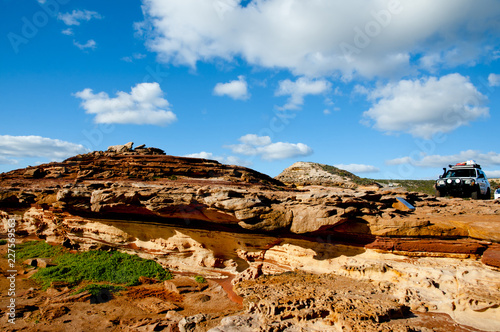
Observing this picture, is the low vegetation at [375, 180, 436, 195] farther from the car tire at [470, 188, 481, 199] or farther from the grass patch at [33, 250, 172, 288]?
the grass patch at [33, 250, 172, 288]

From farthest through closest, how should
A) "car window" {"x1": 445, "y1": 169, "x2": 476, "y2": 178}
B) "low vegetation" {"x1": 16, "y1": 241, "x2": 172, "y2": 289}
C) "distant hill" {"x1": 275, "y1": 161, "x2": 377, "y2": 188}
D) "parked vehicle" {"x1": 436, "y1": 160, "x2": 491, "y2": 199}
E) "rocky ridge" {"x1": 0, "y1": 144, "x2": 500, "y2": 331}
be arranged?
"distant hill" {"x1": 275, "y1": 161, "x2": 377, "y2": 188}
"car window" {"x1": 445, "y1": 169, "x2": 476, "y2": 178}
"parked vehicle" {"x1": 436, "y1": 160, "x2": 491, "y2": 199}
"low vegetation" {"x1": 16, "y1": 241, "x2": 172, "y2": 289}
"rocky ridge" {"x1": 0, "y1": 144, "x2": 500, "y2": 331}

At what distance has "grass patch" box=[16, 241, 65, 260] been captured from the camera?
14.7m

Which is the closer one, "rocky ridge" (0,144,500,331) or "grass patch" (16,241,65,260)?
"rocky ridge" (0,144,500,331)

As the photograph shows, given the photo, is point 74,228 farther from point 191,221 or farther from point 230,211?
point 230,211

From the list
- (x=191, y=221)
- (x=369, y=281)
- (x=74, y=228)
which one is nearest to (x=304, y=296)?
(x=369, y=281)

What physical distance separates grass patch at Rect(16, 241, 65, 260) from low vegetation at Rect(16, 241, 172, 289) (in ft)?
0.14

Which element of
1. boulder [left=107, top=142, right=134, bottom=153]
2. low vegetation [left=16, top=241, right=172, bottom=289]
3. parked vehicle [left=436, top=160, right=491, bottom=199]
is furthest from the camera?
boulder [left=107, top=142, right=134, bottom=153]

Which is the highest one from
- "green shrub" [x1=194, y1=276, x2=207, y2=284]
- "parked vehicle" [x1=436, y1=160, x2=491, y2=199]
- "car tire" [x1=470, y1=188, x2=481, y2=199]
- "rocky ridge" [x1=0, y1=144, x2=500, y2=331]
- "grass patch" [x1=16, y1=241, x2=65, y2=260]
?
"parked vehicle" [x1=436, y1=160, x2=491, y2=199]

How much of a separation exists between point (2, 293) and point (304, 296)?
37.1 ft

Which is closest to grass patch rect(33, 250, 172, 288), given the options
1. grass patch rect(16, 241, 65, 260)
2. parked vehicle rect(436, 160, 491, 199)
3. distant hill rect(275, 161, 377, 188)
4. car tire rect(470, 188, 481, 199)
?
grass patch rect(16, 241, 65, 260)

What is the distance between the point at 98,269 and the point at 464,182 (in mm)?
19144

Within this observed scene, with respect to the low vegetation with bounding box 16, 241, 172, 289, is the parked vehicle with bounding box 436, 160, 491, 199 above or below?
above

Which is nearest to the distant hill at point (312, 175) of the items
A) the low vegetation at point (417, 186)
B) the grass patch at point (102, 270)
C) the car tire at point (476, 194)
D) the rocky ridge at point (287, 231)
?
the low vegetation at point (417, 186)

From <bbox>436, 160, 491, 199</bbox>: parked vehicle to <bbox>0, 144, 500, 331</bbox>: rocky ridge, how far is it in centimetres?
358
